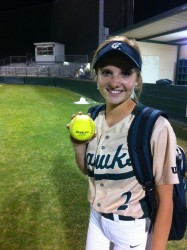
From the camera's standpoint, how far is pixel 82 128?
160 cm

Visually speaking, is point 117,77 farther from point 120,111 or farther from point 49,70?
point 49,70

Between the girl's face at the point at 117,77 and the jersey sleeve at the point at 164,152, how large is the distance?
0.97 feet

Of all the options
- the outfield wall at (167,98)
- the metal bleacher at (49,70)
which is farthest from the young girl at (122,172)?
the metal bleacher at (49,70)

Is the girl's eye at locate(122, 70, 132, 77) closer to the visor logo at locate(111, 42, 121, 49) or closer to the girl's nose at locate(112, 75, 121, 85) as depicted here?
the girl's nose at locate(112, 75, 121, 85)

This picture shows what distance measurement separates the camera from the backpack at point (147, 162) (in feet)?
4.59

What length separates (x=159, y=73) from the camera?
16.6 metres

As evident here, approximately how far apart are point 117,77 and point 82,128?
1.28ft

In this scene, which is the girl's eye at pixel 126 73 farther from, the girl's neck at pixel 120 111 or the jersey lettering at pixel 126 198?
the jersey lettering at pixel 126 198

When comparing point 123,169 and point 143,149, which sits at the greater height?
point 143,149

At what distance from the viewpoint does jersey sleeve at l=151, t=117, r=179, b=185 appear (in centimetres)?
135

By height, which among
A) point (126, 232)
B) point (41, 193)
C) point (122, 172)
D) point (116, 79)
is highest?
point (116, 79)

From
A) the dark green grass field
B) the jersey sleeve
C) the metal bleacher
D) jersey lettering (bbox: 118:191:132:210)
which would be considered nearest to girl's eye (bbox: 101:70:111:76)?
the jersey sleeve

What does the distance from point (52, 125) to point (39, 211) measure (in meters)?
5.01

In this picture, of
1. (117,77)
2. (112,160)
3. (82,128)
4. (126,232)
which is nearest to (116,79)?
(117,77)
